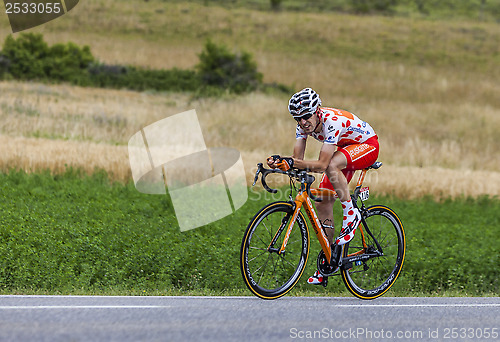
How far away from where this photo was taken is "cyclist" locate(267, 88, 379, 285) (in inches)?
299

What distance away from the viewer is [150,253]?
1070 cm

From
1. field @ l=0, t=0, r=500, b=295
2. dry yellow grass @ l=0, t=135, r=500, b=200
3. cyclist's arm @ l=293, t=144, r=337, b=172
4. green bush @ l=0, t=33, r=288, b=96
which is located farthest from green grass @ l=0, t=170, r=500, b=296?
green bush @ l=0, t=33, r=288, b=96

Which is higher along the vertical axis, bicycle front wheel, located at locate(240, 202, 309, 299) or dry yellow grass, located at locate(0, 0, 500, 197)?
bicycle front wheel, located at locate(240, 202, 309, 299)

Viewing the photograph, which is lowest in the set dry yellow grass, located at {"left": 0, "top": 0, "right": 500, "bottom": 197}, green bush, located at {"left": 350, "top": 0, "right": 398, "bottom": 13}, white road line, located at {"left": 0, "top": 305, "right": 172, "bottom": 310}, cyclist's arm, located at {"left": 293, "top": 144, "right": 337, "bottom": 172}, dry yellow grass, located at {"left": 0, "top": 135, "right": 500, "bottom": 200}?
green bush, located at {"left": 350, "top": 0, "right": 398, "bottom": 13}

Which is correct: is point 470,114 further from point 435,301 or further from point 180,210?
point 435,301

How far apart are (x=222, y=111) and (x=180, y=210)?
2436 centimetres

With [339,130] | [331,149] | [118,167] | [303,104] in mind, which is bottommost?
[118,167]

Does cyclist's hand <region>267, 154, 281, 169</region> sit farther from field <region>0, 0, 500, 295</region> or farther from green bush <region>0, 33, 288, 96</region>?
green bush <region>0, 33, 288, 96</region>

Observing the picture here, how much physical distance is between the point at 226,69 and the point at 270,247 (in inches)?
1705

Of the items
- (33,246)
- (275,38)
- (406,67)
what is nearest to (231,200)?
(33,246)

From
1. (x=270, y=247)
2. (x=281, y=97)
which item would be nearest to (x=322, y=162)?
(x=270, y=247)

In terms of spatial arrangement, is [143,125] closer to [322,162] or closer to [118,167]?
[118,167]

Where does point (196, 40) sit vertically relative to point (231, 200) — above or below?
below

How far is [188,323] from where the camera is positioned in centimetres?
684
